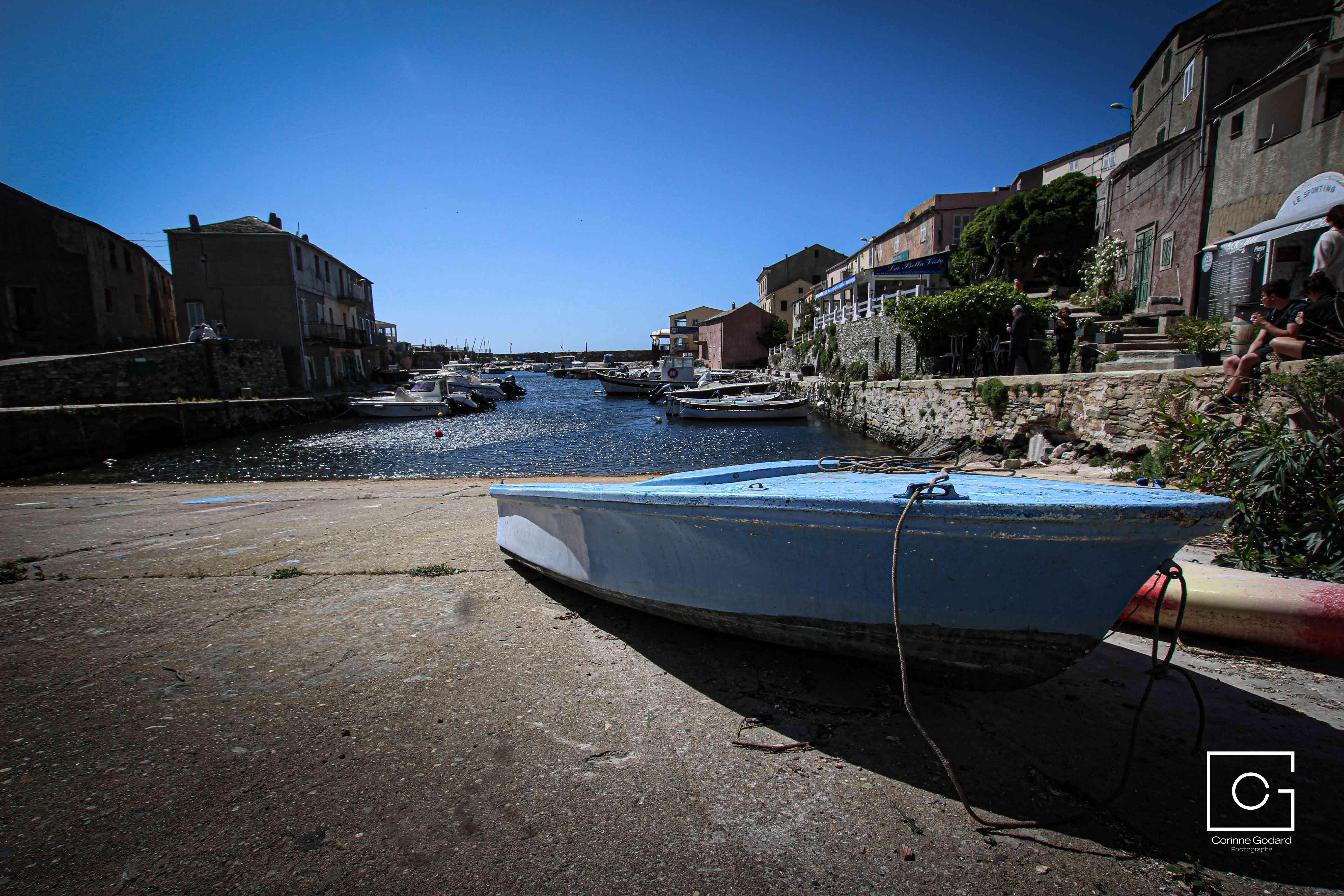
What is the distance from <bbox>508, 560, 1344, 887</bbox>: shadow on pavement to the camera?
2062mm

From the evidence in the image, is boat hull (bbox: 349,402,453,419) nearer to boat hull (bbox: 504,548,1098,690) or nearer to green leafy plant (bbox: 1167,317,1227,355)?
green leafy plant (bbox: 1167,317,1227,355)

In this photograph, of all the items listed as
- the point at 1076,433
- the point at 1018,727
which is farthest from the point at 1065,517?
the point at 1076,433

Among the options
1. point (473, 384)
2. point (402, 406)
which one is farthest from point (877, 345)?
point (473, 384)

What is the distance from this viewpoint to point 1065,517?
2.28 metres

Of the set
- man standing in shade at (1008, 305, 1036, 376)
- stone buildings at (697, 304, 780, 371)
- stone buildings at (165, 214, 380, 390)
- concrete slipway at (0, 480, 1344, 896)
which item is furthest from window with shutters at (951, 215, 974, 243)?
stone buildings at (165, 214, 380, 390)

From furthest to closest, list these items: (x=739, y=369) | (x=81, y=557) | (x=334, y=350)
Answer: (x=739, y=369)
(x=334, y=350)
(x=81, y=557)

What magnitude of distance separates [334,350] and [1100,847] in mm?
45757

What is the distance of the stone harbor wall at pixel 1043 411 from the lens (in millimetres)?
9031

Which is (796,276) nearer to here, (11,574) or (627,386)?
(627,386)

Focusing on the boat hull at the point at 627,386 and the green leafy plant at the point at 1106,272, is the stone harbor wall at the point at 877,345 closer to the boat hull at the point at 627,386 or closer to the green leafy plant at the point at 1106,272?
the green leafy plant at the point at 1106,272

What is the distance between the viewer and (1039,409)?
481 inches

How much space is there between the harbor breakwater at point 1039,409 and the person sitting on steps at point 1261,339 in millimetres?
221

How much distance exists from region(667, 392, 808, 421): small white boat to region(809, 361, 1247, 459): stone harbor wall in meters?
7.53

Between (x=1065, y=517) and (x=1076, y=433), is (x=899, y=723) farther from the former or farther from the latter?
(x=1076, y=433)
